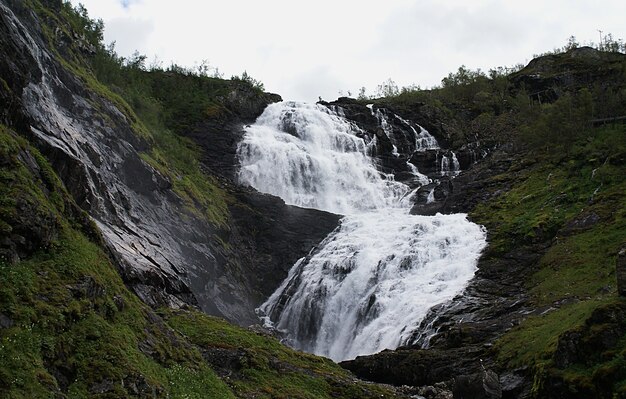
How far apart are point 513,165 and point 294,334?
31669 millimetres

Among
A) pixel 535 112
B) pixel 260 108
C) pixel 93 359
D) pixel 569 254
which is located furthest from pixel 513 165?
pixel 93 359

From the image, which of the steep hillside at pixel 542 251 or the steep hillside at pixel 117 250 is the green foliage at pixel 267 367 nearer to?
the steep hillside at pixel 117 250

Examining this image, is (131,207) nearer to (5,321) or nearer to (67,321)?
(67,321)

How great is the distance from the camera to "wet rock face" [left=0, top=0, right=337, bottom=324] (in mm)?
25500

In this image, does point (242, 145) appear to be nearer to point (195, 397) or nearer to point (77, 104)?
point (77, 104)

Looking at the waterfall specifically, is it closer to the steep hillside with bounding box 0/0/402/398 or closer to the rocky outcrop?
the rocky outcrop

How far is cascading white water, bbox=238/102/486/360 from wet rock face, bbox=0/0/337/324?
370 cm

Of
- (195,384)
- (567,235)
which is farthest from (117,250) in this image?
(567,235)

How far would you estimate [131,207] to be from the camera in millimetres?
34594

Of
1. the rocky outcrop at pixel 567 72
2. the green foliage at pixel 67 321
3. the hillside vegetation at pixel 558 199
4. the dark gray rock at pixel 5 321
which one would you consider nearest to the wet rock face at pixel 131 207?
the green foliage at pixel 67 321

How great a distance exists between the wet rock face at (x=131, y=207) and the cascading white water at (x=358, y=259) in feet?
12.1

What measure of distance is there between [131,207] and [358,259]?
1751 centimetres

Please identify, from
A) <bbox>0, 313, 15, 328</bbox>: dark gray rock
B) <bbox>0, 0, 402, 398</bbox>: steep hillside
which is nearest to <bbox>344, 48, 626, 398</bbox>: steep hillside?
<bbox>0, 0, 402, 398</bbox>: steep hillside

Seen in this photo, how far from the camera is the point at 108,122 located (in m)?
40.8
